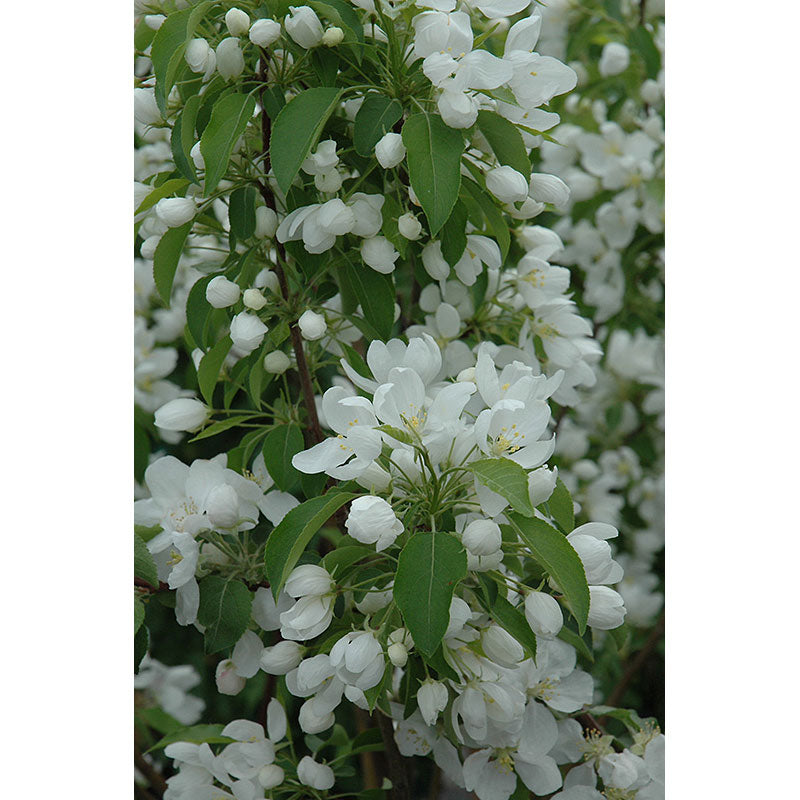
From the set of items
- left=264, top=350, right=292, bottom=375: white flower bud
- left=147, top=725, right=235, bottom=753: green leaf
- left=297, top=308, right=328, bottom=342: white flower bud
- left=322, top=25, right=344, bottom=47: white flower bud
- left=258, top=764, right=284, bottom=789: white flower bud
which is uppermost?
left=322, top=25, right=344, bottom=47: white flower bud

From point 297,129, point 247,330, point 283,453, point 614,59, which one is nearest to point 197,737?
point 283,453

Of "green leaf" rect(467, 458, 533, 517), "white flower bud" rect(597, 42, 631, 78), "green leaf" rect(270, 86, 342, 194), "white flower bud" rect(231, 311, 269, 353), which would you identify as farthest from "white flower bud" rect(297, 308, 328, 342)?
"white flower bud" rect(597, 42, 631, 78)

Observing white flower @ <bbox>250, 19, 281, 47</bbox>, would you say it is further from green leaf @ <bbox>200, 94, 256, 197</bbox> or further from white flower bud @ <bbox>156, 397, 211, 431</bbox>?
white flower bud @ <bbox>156, 397, 211, 431</bbox>

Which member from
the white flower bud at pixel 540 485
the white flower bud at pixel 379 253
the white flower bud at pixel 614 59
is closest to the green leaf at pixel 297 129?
the white flower bud at pixel 379 253

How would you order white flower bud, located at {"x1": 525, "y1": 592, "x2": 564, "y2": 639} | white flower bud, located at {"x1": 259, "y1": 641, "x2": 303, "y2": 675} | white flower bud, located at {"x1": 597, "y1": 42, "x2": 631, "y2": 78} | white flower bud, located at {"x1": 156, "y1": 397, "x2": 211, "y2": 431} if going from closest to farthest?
white flower bud, located at {"x1": 525, "y1": 592, "x2": 564, "y2": 639} → white flower bud, located at {"x1": 259, "y1": 641, "x2": 303, "y2": 675} → white flower bud, located at {"x1": 156, "y1": 397, "x2": 211, "y2": 431} → white flower bud, located at {"x1": 597, "y1": 42, "x2": 631, "y2": 78}

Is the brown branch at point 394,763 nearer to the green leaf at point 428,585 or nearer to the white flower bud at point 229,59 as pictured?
the green leaf at point 428,585

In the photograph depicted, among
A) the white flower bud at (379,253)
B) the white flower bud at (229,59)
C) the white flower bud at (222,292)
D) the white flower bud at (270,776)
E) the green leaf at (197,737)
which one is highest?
the white flower bud at (229,59)

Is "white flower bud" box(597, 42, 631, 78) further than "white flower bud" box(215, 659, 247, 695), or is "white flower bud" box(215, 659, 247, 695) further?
"white flower bud" box(597, 42, 631, 78)
